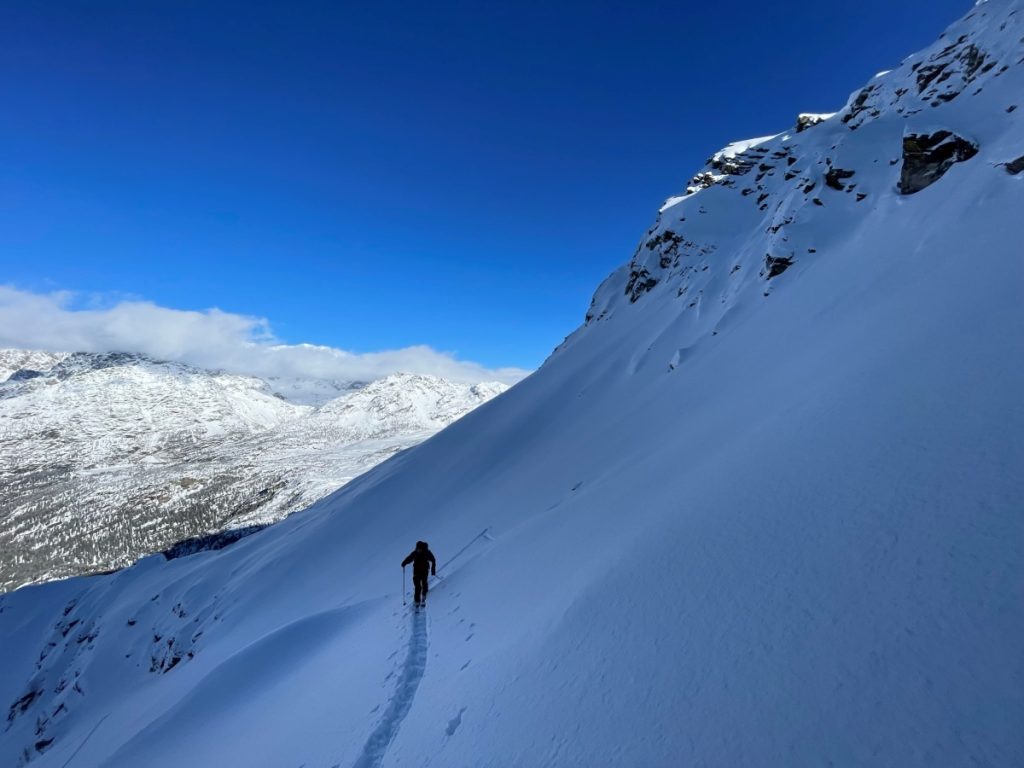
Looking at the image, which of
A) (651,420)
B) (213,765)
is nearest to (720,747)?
(213,765)

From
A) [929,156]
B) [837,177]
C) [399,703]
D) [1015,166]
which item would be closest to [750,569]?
[399,703]

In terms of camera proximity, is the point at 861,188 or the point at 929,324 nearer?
the point at 929,324

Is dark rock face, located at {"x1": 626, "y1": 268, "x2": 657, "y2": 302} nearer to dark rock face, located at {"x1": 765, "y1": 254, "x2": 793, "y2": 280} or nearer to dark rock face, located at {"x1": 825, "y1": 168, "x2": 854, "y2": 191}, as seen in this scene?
dark rock face, located at {"x1": 825, "y1": 168, "x2": 854, "y2": 191}

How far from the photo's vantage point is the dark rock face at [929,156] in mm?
20339

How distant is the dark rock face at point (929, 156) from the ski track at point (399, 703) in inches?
1122

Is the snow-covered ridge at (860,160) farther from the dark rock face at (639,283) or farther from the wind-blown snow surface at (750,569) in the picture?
the dark rock face at (639,283)

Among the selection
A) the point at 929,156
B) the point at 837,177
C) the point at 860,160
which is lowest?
the point at 929,156

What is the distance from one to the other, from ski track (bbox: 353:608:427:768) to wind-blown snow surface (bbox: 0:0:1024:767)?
77mm

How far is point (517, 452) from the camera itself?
3059cm

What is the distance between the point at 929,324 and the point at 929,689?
10293mm

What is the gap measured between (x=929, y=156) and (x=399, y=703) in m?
31.0

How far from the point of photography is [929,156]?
2161 cm

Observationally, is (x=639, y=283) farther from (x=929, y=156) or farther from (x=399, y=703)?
(x=399, y=703)

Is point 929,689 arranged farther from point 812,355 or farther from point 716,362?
point 716,362
